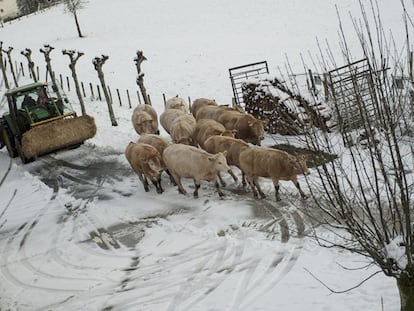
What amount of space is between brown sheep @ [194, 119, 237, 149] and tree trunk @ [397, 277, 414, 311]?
8.87 m

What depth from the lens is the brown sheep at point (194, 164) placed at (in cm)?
1241

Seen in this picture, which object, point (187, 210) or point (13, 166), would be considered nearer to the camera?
point (187, 210)

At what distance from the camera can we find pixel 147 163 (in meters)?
13.3

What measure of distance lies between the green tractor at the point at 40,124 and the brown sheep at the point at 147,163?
Answer: 424 cm

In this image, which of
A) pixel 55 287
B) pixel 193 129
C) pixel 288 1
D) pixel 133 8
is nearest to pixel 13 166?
pixel 193 129

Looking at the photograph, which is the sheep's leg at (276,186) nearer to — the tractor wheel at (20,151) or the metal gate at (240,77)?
the metal gate at (240,77)

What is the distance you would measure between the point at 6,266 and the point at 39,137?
6.93 metres

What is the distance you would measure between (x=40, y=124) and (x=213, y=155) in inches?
295

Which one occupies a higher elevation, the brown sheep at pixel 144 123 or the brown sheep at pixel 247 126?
the brown sheep at pixel 144 123

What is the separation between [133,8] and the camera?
53.9 meters

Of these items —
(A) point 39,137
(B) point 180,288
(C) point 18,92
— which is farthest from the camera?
(C) point 18,92

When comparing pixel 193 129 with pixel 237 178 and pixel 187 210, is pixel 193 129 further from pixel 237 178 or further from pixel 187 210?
pixel 187 210

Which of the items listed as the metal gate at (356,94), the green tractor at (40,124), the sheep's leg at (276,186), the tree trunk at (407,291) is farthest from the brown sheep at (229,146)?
the tree trunk at (407,291)

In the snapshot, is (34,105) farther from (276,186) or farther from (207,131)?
(276,186)
